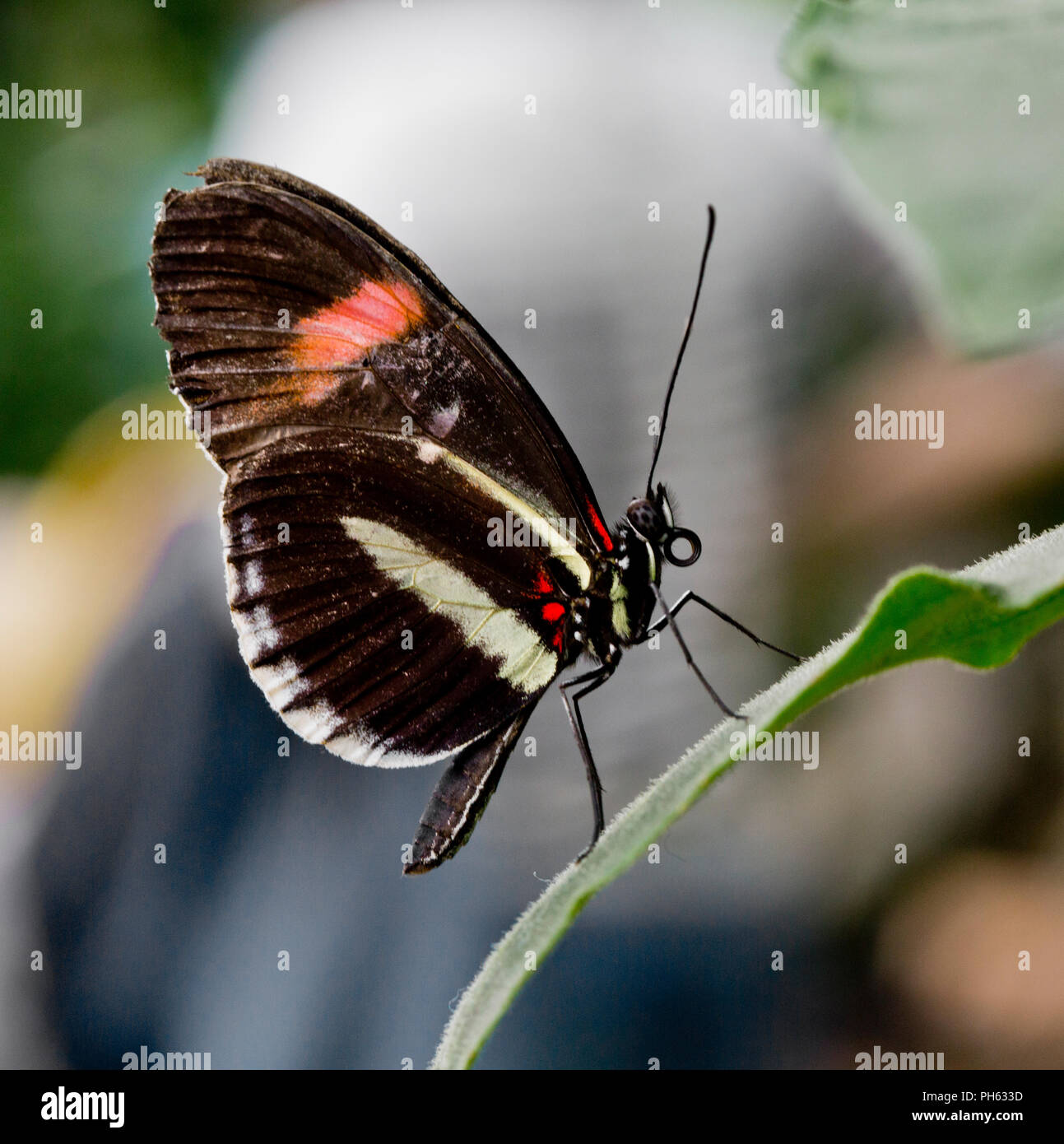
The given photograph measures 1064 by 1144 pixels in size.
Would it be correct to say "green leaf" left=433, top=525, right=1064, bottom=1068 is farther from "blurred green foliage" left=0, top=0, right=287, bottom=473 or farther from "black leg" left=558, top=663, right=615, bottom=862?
"blurred green foliage" left=0, top=0, right=287, bottom=473

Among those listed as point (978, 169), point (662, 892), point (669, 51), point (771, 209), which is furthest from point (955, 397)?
point (978, 169)

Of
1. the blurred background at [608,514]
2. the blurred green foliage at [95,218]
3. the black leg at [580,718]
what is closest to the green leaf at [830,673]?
the black leg at [580,718]

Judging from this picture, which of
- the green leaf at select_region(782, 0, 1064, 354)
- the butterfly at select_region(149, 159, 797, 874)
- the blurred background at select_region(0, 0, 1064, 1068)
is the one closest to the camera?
the green leaf at select_region(782, 0, 1064, 354)

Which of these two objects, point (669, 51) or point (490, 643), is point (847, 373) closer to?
point (669, 51)

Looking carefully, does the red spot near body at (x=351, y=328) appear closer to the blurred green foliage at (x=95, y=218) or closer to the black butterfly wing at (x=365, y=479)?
the black butterfly wing at (x=365, y=479)

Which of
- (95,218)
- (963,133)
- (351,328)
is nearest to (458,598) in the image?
(351,328)

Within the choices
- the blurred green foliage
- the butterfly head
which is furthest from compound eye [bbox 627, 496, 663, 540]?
the blurred green foliage

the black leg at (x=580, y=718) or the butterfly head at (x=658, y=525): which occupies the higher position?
the butterfly head at (x=658, y=525)

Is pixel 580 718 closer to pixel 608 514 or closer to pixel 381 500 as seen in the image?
pixel 381 500
